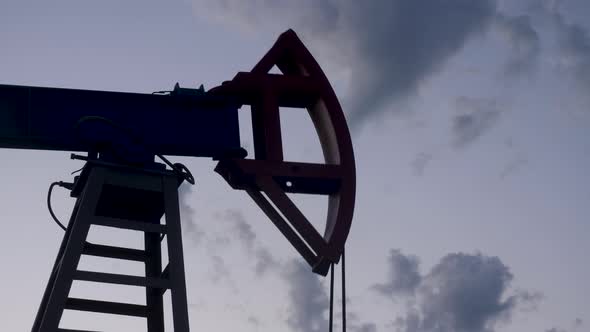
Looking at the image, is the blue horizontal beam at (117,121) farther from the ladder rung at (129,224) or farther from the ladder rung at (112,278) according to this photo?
the ladder rung at (112,278)

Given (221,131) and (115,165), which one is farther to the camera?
(221,131)

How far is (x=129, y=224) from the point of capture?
9125mm

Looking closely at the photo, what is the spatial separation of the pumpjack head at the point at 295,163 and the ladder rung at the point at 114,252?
4.28 feet

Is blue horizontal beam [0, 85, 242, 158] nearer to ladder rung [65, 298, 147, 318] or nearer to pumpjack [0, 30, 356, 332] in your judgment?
pumpjack [0, 30, 356, 332]

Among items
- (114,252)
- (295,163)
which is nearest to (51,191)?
(114,252)

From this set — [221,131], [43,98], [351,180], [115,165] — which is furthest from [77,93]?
[351,180]

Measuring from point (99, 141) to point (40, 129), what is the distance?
701 millimetres

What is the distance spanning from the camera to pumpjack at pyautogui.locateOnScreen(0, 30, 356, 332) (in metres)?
9.33

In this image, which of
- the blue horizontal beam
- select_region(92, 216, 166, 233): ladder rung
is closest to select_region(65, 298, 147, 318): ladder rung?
select_region(92, 216, 166, 233): ladder rung

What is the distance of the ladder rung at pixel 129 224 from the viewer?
903cm

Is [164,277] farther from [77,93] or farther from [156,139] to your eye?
[77,93]

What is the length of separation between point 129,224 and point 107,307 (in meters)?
0.95

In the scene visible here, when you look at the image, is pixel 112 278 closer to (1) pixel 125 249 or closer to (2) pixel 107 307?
(2) pixel 107 307

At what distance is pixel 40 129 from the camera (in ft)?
31.6
